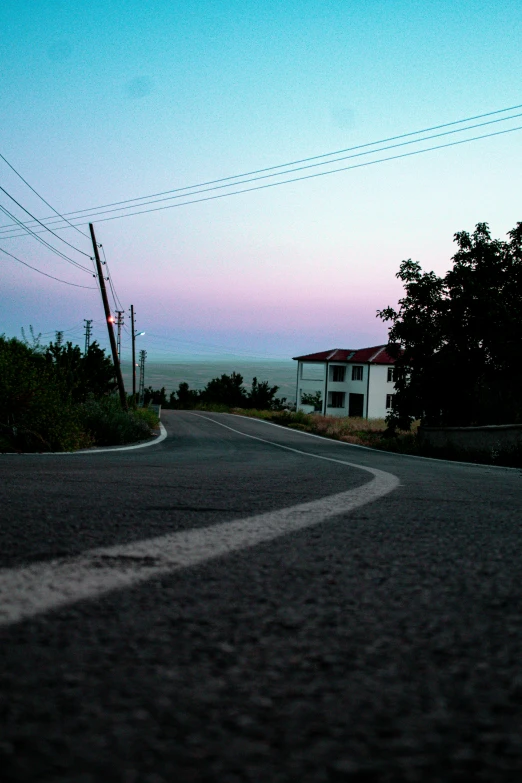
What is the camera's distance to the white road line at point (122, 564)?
6.03ft

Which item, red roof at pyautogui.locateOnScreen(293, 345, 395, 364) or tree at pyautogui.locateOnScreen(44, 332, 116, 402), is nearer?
tree at pyautogui.locateOnScreen(44, 332, 116, 402)

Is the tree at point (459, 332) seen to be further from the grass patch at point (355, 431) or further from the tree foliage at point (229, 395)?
the tree foliage at point (229, 395)

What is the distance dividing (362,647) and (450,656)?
0.61ft

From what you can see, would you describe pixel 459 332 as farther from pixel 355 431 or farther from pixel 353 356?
pixel 353 356

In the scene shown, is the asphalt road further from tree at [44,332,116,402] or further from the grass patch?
the grass patch

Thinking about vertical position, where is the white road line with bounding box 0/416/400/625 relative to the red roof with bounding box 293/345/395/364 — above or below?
below

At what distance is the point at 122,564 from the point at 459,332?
27287mm

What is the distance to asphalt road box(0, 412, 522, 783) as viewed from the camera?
998 millimetres

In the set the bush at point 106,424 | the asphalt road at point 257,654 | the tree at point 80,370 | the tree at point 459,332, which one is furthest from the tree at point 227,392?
the asphalt road at point 257,654

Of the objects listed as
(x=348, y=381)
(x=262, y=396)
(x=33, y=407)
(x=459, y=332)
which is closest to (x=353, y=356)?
(x=348, y=381)

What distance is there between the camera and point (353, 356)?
82.6 m

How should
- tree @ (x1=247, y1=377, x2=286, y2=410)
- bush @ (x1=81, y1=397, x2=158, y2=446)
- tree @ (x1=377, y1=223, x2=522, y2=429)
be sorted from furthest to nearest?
tree @ (x1=247, y1=377, x2=286, y2=410) < tree @ (x1=377, y1=223, x2=522, y2=429) < bush @ (x1=81, y1=397, x2=158, y2=446)

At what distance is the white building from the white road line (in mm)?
74326

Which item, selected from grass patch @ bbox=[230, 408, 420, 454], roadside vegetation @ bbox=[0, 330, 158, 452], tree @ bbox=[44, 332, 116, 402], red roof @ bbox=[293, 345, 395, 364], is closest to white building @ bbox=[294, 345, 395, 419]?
red roof @ bbox=[293, 345, 395, 364]
